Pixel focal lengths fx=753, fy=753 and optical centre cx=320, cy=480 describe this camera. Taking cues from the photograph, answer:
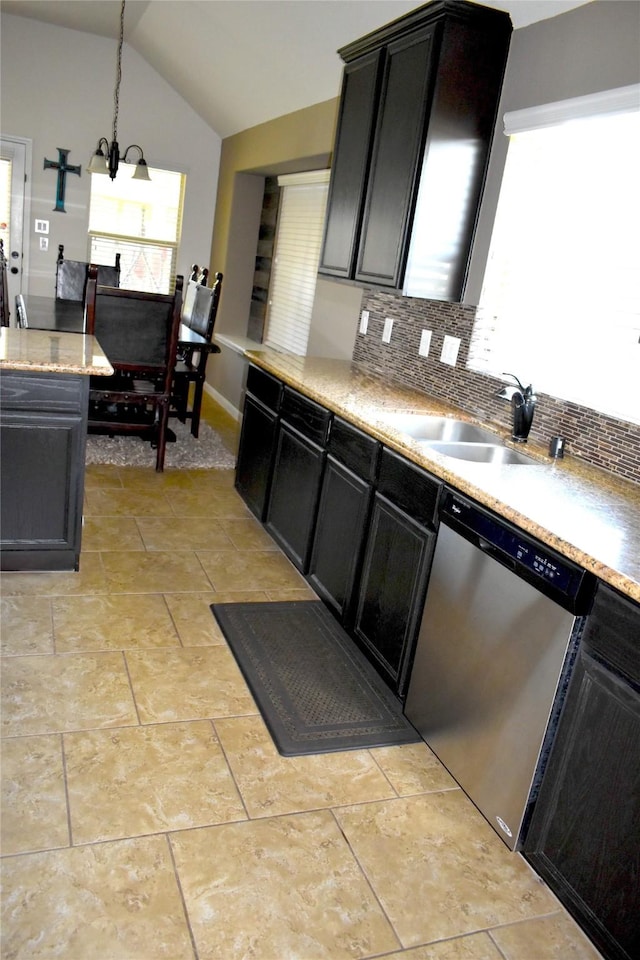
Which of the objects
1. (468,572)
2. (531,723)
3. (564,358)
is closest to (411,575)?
(468,572)

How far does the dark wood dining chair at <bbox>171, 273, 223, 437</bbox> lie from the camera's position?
16.4 ft

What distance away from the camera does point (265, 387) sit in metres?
3.79

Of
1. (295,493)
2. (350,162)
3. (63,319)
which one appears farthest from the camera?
(63,319)

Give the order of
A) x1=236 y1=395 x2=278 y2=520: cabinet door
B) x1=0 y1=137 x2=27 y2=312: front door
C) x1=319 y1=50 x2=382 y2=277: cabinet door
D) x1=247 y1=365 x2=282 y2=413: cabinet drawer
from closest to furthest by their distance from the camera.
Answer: x1=319 y1=50 x2=382 y2=277: cabinet door < x1=247 y1=365 x2=282 y2=413: cabinet drawer < x1=236 y1=395 x2=278 y2=520: cabinet door < x1=0 y1=137 x2=27 y2=312: front door

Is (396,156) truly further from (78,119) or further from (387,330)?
(78,119)

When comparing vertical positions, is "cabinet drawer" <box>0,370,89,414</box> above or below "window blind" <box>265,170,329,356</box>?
below

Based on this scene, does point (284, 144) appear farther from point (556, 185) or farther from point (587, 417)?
point (587, 417)

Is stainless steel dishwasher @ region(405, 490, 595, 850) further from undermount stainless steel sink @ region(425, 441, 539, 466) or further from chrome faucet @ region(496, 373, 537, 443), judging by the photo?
chrome faucet @ region(496, 373, 537, 443)

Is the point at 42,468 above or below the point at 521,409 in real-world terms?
below

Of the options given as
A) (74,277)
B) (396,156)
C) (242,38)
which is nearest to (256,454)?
(396,156)

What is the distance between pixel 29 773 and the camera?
78.2 inches

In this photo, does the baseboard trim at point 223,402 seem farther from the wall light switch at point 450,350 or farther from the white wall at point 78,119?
the wall light switch at point 450,350

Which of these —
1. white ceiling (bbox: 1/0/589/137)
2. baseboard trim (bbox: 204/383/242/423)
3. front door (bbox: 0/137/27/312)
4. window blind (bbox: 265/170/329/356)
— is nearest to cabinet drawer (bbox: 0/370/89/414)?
white ceiling (bbox: 1/0/589/137)

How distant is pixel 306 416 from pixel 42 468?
1108 millimetres
